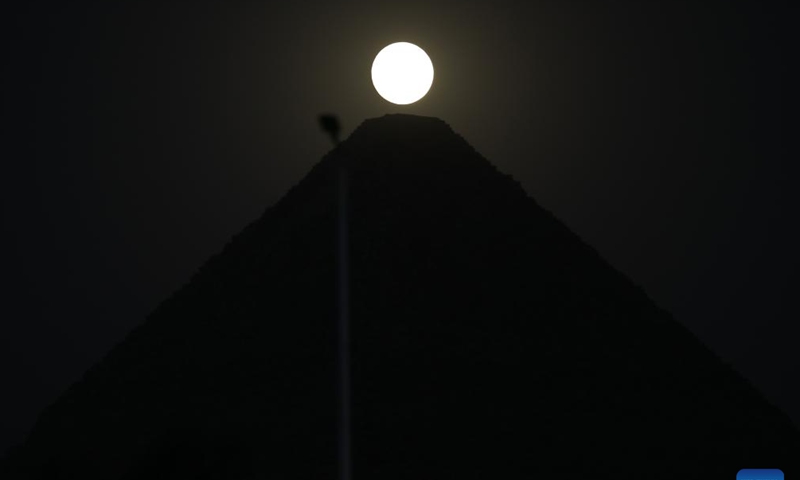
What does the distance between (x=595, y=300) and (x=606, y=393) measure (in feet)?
14.1

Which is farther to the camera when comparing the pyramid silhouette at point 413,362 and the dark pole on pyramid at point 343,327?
the pyramid silhouette at point 413,362

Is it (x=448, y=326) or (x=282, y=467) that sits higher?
(x=448, y=326)

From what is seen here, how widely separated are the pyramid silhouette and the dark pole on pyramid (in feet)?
0.99

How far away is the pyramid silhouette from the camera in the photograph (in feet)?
91.5

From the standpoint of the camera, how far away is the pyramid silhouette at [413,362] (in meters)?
27.9

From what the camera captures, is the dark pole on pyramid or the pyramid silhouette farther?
the pyramid silhouette

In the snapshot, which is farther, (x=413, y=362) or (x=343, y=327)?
(x=413, y=362)

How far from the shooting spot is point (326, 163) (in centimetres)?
3872

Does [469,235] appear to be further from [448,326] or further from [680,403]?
[680,403]

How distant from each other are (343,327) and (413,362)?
3173mm

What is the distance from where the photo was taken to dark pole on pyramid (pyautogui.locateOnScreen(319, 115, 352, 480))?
21.5 m

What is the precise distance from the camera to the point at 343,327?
89.1 feet

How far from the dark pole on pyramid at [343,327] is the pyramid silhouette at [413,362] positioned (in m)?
0.30

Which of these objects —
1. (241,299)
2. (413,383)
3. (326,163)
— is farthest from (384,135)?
(413,383)
